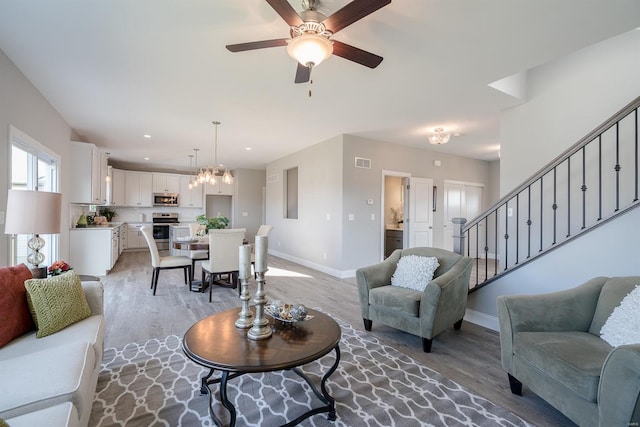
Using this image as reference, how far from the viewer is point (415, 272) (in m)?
2.96

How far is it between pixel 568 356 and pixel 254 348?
68.0 inches

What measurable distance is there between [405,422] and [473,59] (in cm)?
301

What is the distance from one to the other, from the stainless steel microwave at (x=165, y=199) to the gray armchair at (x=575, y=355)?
9.37m

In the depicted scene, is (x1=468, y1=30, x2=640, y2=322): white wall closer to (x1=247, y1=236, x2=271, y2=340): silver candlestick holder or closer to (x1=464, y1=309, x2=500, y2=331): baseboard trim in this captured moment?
(x1=464, y1=309, x2=500, y2=331): baseboard trim

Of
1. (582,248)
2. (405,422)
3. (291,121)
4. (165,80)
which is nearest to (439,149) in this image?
(291,121)

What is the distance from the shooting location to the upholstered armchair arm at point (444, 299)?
2.48m

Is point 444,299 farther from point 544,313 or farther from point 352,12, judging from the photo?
point 352,12

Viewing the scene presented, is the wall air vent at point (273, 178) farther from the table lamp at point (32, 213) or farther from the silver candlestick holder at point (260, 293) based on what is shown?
the silver candlestick holder at point (260, 293)

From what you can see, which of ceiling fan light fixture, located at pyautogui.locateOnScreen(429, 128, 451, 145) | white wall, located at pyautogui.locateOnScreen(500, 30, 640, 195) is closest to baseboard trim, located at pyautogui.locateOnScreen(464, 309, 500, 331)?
white wall, located at pyautogui.locateOnScreen(500, 30, 640, 195)

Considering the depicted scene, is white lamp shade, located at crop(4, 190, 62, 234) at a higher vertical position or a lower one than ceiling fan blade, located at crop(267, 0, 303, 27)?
lower

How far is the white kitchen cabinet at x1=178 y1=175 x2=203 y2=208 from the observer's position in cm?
935

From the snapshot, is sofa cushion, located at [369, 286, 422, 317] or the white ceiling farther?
sofa cushion, located at [369, 286, 422, 317]

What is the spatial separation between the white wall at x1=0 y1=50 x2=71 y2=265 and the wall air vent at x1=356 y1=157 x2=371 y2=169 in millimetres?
4577

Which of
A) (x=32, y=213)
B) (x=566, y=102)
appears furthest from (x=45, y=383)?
(x=566, y=102)
